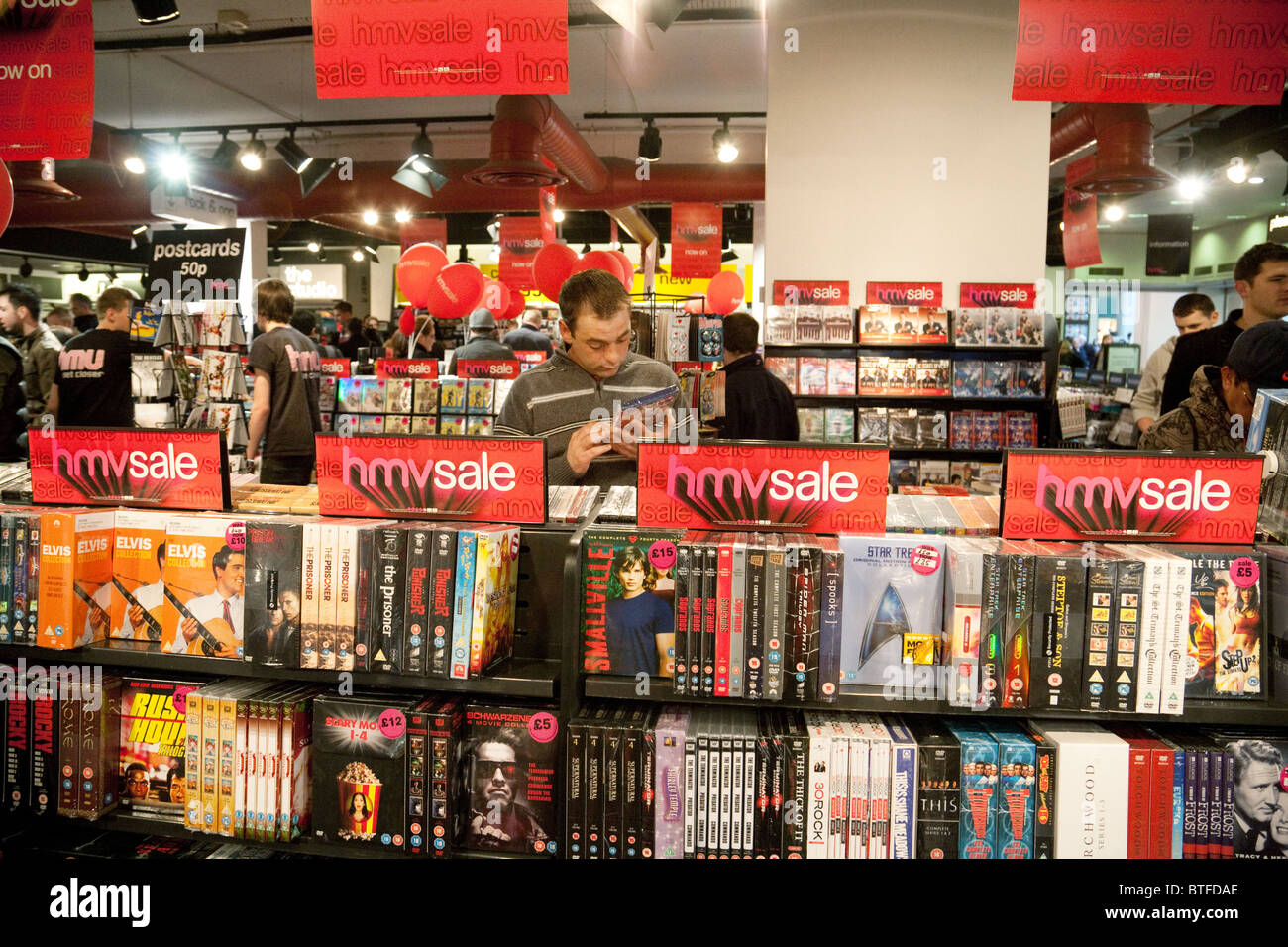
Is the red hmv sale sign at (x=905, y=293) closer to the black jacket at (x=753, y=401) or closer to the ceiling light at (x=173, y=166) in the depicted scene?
the black jacket at (x=753, y=401)

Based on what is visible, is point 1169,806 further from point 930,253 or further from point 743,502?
point 930,253

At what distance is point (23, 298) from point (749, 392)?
502 centimetres

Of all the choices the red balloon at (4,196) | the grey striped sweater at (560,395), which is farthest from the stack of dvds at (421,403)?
the grey striped sweater at (560,395)

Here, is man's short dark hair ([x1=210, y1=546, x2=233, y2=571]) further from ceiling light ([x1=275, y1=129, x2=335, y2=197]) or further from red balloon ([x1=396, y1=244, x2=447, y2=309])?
ceiling light ([x1=275, y1=129, x2=335, y2=197])

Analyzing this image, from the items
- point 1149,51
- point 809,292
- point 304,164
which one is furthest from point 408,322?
point 1149,51

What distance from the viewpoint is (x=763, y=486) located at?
1.92 metres

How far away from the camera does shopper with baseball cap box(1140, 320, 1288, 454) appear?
250cm

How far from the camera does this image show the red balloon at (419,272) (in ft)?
29.7

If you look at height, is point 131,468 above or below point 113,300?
below

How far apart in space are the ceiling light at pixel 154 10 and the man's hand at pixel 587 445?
4490 mm

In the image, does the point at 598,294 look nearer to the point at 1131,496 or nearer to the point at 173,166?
the point at 1131,496

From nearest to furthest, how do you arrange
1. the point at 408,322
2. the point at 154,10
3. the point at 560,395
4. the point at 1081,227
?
1. the point at 560,395
2. the point at 154,10
3. the point at 1081,227
4. the point at 408,322

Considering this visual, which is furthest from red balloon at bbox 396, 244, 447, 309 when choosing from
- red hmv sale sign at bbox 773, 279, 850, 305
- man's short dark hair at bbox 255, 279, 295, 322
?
red hmv sale sign at bbox 773, 279, 850, 305

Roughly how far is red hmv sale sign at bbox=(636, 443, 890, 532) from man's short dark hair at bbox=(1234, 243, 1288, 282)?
2196 mm
